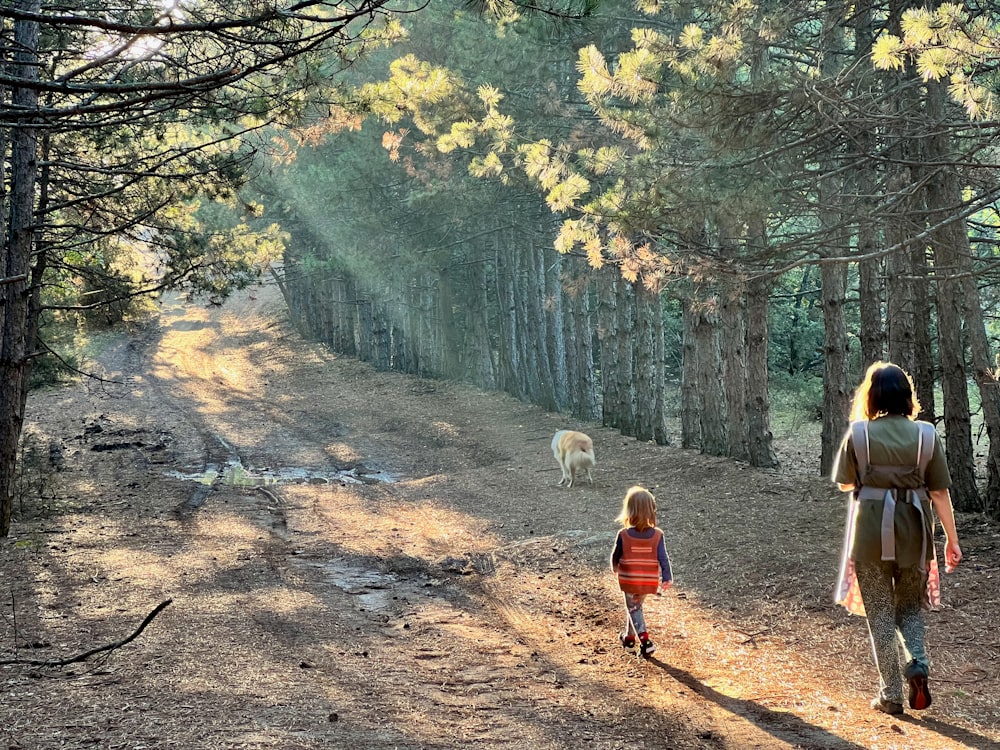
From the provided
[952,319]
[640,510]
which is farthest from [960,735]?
[952,319]

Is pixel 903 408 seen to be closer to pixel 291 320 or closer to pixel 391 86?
pixel 391 86

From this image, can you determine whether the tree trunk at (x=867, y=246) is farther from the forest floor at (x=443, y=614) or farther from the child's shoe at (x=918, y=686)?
the child's shoe at (x=918, y=686)

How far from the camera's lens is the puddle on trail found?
18.1 m

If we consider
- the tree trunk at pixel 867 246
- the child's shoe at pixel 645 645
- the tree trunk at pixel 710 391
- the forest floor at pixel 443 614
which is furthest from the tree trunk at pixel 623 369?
the child's shoe at pixel 645 645

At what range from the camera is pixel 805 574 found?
912 cm

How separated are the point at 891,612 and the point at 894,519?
1.92ft

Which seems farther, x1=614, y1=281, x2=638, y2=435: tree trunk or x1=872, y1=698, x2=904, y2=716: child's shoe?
x1=614, y1=281, x2=638, y2=435: tree trunk

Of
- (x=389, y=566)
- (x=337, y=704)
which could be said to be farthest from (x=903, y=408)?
(x=389, y=566)

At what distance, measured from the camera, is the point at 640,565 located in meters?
7.27

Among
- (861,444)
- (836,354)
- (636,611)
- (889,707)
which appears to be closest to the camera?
(861,444)

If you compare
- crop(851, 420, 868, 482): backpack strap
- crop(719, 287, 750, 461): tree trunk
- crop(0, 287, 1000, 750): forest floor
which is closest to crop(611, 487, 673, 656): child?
crop(0, 287, 1000, 750): forest floor

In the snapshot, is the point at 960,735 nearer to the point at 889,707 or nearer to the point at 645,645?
the point at 889,707

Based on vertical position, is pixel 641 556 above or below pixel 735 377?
below

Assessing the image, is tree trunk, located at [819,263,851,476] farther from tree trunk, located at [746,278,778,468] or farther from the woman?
the woman
